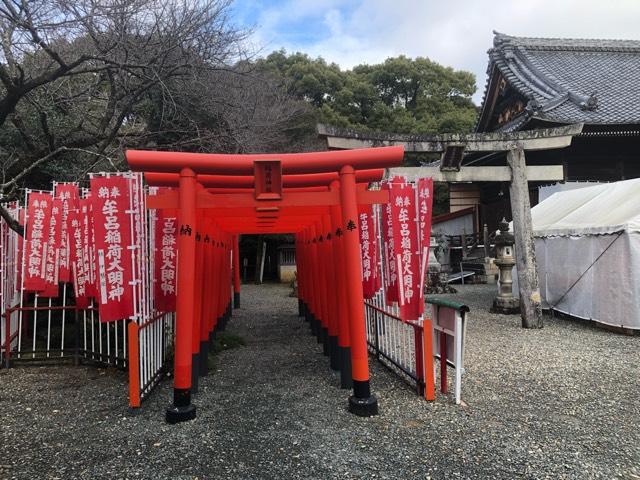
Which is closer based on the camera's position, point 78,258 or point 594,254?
point 78,258

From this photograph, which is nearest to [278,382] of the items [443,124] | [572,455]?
[572,455]

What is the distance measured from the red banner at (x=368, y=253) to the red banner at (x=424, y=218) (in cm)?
107

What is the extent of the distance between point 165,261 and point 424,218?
3.18 metres

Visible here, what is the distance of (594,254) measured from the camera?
872cm

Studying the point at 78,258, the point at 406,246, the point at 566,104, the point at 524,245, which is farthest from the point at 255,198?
the point at 566,104

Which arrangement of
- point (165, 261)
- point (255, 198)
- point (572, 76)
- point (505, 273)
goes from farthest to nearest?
point (572, 76) → point (505, 273) → point (165, 261) → point (255, 198)

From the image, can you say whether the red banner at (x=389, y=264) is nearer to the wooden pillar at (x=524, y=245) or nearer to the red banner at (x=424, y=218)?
the red banner at (x=424, y=218)

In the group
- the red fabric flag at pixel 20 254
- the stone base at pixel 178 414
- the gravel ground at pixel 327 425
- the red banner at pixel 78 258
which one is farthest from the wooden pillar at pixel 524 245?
the red fabric flag at pixel 20 254

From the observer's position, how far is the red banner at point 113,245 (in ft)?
16.0

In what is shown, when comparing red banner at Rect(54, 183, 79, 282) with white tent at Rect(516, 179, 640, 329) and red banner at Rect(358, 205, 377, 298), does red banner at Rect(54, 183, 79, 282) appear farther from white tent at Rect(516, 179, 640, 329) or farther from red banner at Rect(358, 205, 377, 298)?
white tent at Rect(516, 179, 640, 329)

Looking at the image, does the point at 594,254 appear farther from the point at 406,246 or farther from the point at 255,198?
the point at 255,198

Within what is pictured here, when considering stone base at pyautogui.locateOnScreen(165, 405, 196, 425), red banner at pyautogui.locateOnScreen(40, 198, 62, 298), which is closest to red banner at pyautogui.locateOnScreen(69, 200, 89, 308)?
red banner at pyautogui.locateOnScreen(40, 198, 62, 298)

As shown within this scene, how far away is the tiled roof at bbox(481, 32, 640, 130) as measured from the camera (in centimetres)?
1227

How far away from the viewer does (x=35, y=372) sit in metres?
6.39
